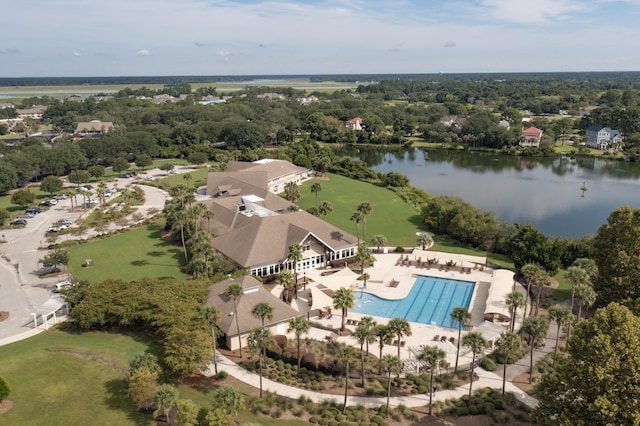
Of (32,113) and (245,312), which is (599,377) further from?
(32,113)

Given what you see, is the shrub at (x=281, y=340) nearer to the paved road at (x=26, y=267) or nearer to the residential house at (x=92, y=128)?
the paved road at (x=26, y=267)

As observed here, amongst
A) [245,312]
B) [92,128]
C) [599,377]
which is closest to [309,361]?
[245,312]

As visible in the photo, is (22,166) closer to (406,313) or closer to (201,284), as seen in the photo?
(201,284)

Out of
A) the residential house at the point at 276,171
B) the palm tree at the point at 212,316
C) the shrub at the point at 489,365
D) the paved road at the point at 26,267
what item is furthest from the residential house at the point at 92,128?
the shrub at the point at 489,365

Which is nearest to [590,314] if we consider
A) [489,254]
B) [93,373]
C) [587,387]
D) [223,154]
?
[489,254]

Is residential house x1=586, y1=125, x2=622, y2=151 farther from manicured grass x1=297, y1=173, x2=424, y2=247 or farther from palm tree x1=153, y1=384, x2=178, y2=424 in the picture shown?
palm tree x1=153, y1=384, x2=178, y2=424

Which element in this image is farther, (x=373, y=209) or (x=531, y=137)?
(x=531, y=137)

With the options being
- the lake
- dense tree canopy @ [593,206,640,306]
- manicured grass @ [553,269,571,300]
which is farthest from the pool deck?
the lake
